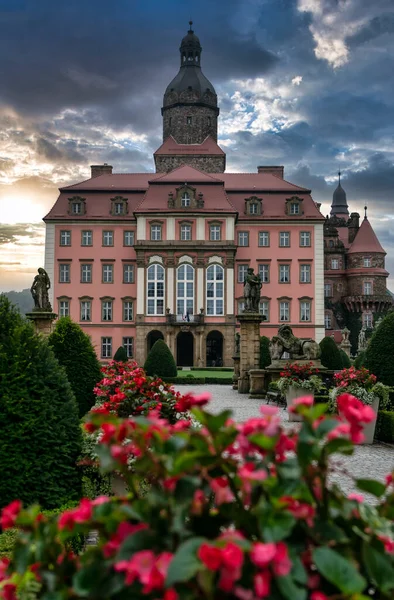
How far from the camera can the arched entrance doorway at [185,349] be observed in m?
43.3

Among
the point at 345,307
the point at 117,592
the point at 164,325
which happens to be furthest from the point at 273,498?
the point at 345,307

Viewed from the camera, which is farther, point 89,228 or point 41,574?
point 89,228

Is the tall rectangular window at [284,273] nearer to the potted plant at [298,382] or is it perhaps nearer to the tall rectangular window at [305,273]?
the tall rectangular window at [305,273]

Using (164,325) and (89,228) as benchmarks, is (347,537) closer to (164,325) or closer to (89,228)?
(164,325)

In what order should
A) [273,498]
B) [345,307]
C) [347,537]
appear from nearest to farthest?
[273,498] < [347,537] < [345,307]

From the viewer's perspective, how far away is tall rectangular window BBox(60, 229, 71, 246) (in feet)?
148

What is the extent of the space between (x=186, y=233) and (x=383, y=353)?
30.7 meters

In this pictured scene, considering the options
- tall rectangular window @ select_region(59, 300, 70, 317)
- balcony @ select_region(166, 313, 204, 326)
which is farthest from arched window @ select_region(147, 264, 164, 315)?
tall rectangular window @ select_region(59, 300, 70, 317)

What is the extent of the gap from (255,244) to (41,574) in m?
44.1

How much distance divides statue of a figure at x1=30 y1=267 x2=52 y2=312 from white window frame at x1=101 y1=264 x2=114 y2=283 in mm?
25961

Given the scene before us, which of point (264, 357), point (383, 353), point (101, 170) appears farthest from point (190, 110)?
point (383, 353)

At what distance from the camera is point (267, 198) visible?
150ft

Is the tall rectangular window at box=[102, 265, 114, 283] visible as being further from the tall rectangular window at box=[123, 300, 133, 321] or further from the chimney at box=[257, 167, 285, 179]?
the chimney at box=[257, 167, 285, 179]

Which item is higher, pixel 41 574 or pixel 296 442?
pixel 296 442
